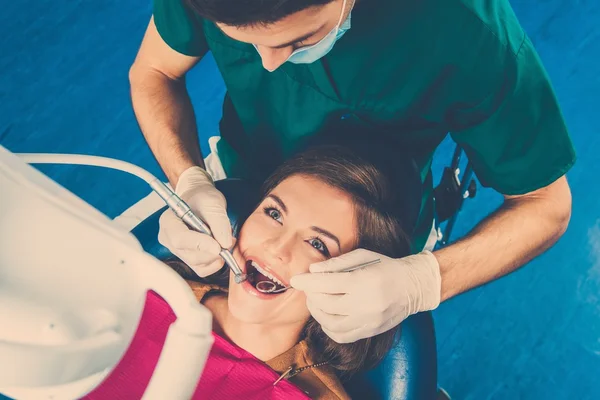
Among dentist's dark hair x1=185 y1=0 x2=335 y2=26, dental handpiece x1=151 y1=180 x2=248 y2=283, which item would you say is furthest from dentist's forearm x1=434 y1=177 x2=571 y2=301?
dentist's dark hair x1=185 y1=0 x2=335 y2=26

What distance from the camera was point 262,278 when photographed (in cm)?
123

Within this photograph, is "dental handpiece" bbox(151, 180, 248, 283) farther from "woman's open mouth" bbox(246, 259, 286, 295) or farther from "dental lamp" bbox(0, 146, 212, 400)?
"dental lamp" bbox(0, 146, 212, 400)

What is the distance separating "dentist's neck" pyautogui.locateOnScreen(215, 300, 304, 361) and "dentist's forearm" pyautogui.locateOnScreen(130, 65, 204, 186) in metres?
0.38

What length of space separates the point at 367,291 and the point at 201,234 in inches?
12.7

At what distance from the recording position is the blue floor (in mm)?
1855

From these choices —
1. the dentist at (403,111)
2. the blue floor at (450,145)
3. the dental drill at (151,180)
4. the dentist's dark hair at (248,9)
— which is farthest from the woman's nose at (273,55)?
the blue floor at (450,145)

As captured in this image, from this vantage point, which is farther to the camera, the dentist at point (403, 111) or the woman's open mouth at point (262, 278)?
the woman's open mouth at point (262, 278)

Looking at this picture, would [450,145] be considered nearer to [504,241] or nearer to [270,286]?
[504,241]

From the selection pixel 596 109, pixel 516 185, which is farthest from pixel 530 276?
pixel 516 185

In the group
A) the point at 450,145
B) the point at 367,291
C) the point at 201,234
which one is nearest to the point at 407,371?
the point at 367,291

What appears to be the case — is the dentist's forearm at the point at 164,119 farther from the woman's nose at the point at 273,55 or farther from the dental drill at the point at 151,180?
the woman's nose at the point at 273,55

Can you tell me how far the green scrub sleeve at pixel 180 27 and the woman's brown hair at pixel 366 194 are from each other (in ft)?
1.03

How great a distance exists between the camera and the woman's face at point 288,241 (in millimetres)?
1174

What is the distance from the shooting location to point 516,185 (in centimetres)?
115
